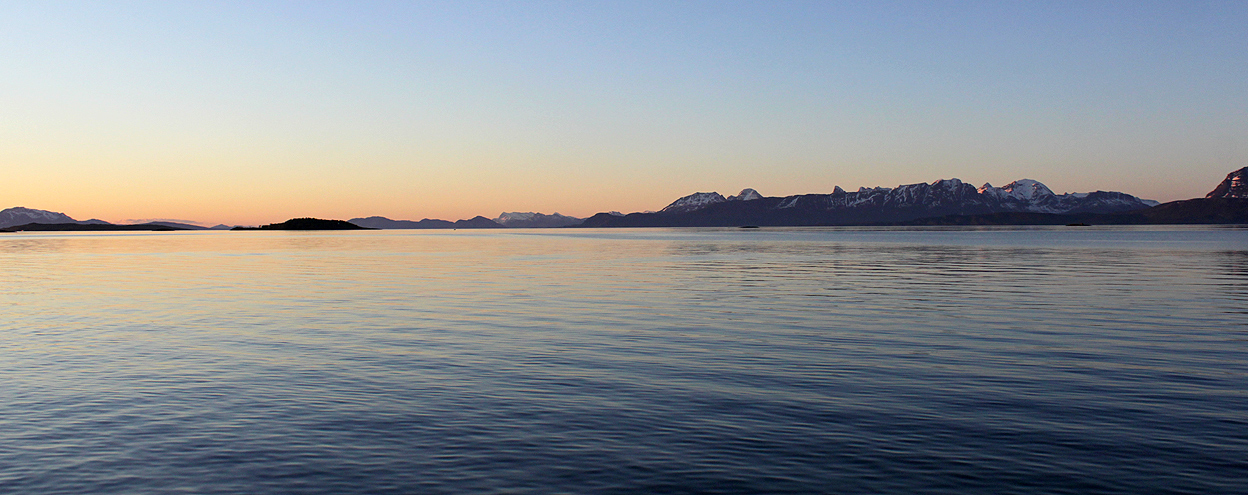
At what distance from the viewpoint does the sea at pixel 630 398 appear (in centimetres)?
1260

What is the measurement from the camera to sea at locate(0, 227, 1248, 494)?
12.6m

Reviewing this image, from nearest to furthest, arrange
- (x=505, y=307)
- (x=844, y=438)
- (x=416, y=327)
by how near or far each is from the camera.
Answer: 1. (x=844, y=438)
2. (x=416, y=327)
3. (x=505, y=307)

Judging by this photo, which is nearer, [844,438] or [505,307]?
[844,438]

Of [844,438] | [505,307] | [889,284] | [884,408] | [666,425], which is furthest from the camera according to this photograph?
[889,284]

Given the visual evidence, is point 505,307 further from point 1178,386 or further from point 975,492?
point 975,492

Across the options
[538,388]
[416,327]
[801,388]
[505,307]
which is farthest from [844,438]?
[505,307]

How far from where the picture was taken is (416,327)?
31.5m

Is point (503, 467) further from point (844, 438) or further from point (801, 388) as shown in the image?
point (801, 388)

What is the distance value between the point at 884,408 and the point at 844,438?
2699 mm

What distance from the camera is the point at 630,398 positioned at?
18047 millimetres

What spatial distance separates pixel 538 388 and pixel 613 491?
302 inches

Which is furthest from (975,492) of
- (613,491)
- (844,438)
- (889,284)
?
(889,284)

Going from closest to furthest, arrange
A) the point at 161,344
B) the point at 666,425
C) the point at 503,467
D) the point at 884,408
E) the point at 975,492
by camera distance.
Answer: the point at 975,492 → the point at 503,467 → the point at 666,425 → the point at 884,408 → the point at 161,344

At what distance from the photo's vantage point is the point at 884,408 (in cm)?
1686
